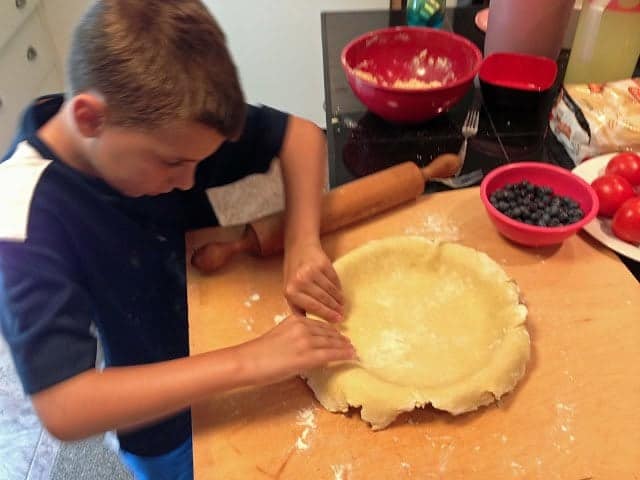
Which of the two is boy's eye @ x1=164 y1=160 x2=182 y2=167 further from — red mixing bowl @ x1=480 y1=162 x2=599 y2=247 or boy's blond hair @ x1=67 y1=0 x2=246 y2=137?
red mixing bowl @ x1=480 y1=162 x2=599 y2=247

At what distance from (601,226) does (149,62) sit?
785 millimetres

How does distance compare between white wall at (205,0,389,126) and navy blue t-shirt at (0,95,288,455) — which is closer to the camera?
navy blue t-shirt at (0,95,288,455)

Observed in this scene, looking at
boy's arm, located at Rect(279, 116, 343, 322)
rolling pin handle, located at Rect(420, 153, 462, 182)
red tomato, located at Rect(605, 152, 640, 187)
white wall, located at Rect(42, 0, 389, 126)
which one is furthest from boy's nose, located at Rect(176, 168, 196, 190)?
white wall, located at Rect(42, 0, 389, 126)

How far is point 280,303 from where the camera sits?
900 millimetres

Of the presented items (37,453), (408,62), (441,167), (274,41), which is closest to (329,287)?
(441,167)

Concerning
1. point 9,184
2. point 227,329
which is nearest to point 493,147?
point 227,329

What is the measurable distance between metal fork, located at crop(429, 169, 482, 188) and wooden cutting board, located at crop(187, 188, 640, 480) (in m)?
0.25

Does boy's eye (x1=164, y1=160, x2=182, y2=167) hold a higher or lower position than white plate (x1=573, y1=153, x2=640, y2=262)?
higher

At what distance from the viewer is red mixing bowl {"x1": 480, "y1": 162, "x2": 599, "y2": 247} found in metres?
0.93

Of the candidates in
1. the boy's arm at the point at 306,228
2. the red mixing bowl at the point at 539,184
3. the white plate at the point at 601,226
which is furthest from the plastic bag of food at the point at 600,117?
the boy's arm at the point at 306,228

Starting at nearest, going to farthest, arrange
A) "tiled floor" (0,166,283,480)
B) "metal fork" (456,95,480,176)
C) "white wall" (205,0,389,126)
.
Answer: "metal fork" (456,95,480,176)
"tiled floor" (0,166,283,480)
"white wall" (205,0,389,126)

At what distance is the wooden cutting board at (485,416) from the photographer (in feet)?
2.31

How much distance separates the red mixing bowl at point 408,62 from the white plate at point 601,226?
29 cm

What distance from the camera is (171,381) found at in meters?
0.70
